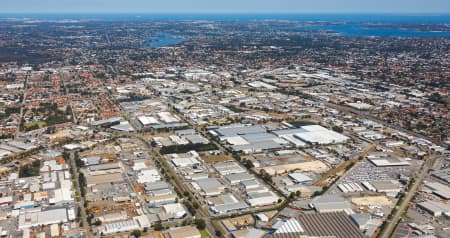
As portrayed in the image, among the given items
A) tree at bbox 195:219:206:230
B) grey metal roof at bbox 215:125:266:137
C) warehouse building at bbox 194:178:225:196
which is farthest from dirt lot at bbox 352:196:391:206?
grey metal roof at bbox 215:125:266:137

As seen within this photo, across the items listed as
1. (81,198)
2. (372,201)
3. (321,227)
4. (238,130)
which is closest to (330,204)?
(372,201)

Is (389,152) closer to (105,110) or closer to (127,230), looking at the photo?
(127,230)

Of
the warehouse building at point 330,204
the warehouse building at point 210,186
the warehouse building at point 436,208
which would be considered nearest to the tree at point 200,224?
the warehouse building at point 210,186

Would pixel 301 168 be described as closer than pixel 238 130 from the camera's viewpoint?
Yes

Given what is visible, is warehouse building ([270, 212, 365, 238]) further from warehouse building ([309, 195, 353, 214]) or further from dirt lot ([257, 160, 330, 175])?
dirt lot ([257, 160, 330, 175])

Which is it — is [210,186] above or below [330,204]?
below

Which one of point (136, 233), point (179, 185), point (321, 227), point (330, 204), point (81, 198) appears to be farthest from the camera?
point (179, 185)

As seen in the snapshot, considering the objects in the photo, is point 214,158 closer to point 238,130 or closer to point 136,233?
point 238,130

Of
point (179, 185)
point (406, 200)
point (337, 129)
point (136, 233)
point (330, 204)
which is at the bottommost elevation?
point (337, 129)

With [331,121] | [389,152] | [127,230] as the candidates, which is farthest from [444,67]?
[127,230]
